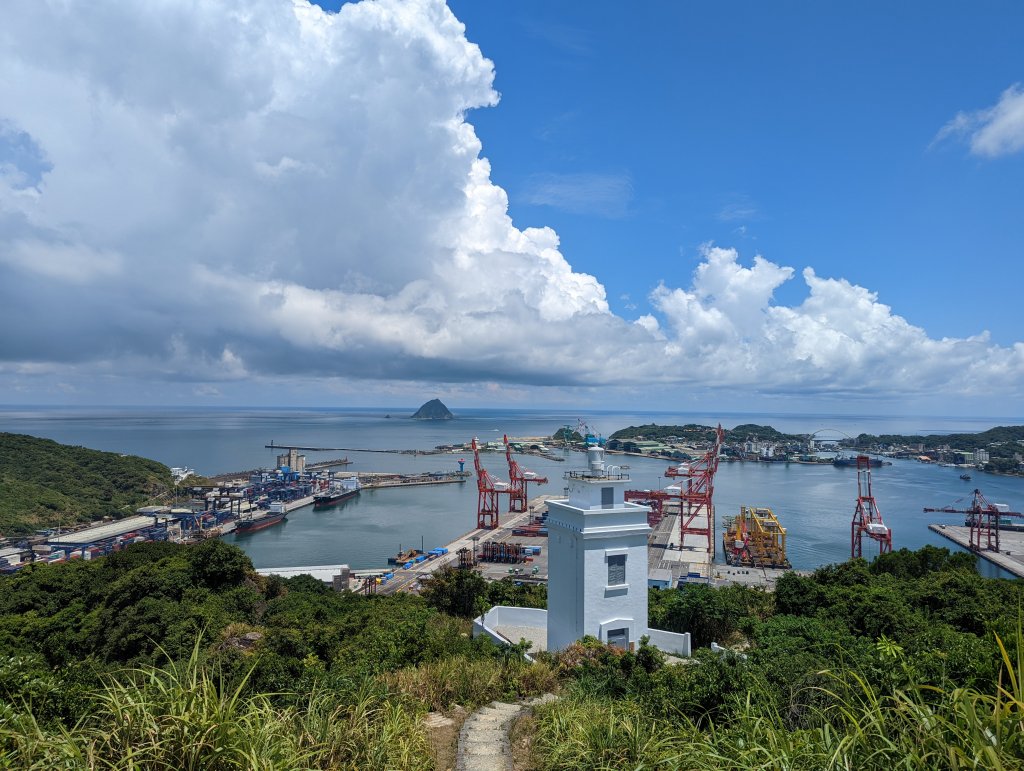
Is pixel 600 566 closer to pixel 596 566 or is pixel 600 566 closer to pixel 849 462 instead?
pixel 596 566

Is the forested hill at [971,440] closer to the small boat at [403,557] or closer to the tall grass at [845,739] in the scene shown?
the small boat at [403,557]

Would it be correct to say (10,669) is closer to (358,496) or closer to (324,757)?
(324,757)

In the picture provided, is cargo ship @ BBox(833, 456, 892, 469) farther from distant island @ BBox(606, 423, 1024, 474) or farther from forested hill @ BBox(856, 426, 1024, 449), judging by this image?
forested hill @ BBox(856, 426, 1024, 449)

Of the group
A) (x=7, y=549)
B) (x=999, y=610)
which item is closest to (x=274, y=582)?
(x=999, y=610)

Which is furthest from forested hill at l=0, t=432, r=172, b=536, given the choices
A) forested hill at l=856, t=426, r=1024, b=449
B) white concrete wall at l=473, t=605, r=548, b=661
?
forested hill at l=856, t=426, r=1024, b=449

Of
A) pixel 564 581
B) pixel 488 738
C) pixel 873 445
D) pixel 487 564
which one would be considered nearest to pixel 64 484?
pixel 487 564
